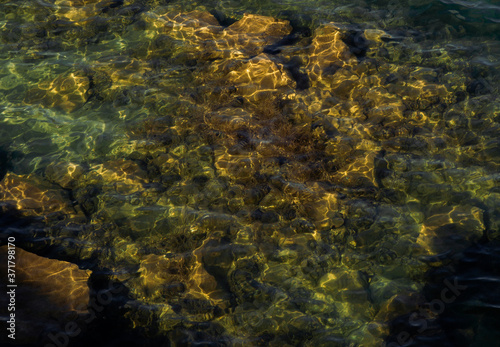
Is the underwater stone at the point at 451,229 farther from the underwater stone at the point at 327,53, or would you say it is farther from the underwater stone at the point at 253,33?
the underwater stone at the point at 253,33

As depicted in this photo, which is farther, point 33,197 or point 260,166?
point 260,166

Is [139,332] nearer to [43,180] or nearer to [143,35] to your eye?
[43,180]

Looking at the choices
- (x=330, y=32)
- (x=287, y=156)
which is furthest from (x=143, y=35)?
(x=287, y=156)

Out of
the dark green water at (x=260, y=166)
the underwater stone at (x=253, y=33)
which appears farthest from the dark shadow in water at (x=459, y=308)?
the underwater stone at (x=253, y=33)

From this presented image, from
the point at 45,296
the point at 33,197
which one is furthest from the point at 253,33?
the point at 45,296

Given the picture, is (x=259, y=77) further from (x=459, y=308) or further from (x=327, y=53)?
(x=459, y=308)

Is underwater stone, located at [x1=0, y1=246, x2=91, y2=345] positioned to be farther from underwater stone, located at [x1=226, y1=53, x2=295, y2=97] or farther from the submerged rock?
underwater stone, located at [x1=226, y1=53, x2=295, y2=97]

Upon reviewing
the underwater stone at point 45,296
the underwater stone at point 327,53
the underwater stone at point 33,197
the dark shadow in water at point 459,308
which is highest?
the underwater stone at point 327,53

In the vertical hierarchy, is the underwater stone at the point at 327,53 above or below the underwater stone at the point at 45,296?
above

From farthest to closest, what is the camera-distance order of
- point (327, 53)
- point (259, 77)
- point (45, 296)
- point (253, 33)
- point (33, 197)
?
point (253, 33)
point (327, 53)
point (259, 77)
point (33, 197)
point (45, 296)
